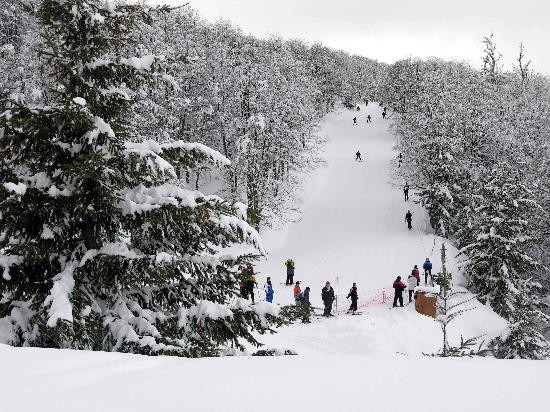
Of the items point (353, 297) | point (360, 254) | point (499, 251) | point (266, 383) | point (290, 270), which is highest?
point (266, 383)

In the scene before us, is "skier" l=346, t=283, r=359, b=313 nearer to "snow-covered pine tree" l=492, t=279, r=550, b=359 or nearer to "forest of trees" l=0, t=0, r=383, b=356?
"snow-covered pine tree" l=492, t=279, r=550, b=359

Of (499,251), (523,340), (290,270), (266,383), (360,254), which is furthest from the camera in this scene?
(360,254)

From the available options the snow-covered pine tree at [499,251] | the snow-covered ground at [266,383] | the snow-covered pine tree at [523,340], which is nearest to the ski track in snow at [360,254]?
the snow-covered pine tree at [523,340]

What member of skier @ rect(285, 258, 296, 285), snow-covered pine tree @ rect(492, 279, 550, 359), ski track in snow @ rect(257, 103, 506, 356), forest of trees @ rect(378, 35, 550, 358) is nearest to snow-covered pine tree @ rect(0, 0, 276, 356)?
ski track in snow @ rect(257, 103, 506, 356)

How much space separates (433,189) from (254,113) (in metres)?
14.6

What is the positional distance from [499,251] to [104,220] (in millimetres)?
22737

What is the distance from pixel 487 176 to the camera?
3219 cm

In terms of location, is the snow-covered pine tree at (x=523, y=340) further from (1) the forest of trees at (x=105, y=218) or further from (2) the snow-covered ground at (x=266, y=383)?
(2) the snow-covered ground at (x=266, y=383)

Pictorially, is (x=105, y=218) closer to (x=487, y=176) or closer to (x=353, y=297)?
(x=353, y=297)

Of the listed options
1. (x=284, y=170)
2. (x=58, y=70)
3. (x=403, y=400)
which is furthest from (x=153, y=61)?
(x=284, y=170)

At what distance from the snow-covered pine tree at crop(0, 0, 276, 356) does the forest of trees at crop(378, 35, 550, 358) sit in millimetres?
20191

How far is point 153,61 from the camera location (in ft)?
21.8

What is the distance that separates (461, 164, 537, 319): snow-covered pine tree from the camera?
24344 mm

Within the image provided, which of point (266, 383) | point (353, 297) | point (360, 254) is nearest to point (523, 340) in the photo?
point (353, 297)
